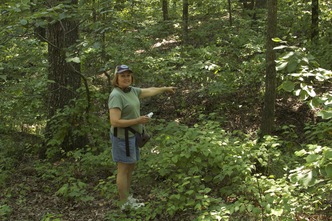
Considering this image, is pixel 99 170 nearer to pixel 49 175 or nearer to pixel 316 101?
pixel 49 175

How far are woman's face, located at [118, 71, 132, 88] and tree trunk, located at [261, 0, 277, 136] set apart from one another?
9.78 ft

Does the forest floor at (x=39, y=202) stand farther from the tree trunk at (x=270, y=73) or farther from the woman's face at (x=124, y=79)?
the tree trunk at (x=270, y=73)

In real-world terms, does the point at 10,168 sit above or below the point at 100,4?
below

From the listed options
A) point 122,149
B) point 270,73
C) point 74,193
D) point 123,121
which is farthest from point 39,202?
point 270,73

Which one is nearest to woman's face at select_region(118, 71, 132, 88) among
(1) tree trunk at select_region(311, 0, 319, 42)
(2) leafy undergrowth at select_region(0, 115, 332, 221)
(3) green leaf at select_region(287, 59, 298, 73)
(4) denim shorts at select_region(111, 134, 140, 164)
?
(4) denim shorts at select_region(111, 134, 140, 164)

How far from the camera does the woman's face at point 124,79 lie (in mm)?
4965

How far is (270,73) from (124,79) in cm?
323

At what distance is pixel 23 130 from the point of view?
10320mm

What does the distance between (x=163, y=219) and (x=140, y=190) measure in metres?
1.11

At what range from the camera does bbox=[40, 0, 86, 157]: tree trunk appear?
7379mm

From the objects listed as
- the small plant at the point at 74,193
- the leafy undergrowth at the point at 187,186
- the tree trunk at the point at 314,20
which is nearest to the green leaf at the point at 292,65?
the leafy undergrowth at the point at 187,186

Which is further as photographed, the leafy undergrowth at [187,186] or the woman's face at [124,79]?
the woman's face at [124,79]

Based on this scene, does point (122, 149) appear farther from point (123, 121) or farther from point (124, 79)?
point (124, 79)

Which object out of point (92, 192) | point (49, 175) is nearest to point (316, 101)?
point (92, 192)
